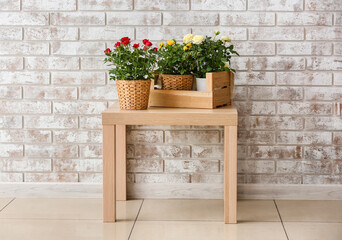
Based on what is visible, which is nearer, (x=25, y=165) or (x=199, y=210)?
(x=199, y=210)

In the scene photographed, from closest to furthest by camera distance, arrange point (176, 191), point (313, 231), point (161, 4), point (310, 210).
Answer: point (313, 231), point (310, 210), point (161, 4), point (176, 191)

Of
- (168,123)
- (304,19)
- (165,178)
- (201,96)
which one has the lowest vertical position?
(165,178)

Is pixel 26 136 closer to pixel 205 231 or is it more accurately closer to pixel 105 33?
pixel 105 33

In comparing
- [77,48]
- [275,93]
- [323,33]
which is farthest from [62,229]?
[323,33]

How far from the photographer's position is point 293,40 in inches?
102

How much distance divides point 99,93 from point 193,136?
566 mm

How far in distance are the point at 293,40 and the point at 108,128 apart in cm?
110

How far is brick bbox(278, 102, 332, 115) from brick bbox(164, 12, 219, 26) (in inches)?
22.9

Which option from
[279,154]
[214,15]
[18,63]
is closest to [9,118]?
[18,63]

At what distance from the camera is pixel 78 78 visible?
105 inches

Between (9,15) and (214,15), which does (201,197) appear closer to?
(214,15)

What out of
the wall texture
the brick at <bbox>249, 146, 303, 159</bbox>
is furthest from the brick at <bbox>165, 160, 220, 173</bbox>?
the brick at <bbox>249, 146, 303, 159</bbox>

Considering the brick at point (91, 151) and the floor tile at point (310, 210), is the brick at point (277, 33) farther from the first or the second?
the brick at point (91, 151)

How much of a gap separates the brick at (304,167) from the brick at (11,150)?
144 centimetres
